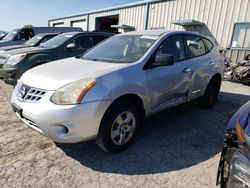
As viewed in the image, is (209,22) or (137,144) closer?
(137,144)

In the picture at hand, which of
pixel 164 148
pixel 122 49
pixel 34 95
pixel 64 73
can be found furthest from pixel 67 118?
pixel 122 49

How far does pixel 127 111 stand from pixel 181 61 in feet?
5.20

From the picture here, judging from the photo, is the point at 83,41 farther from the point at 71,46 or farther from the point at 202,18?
the point at 202,18

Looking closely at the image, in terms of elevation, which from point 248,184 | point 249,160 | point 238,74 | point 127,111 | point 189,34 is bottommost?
point 238,74

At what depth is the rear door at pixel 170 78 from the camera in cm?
362

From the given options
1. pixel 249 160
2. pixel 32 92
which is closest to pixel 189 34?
pixel 32 92

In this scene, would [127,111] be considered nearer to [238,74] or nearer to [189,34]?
[189,34]

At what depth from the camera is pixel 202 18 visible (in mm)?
12508

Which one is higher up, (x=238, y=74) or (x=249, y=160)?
(x=249, y=160)

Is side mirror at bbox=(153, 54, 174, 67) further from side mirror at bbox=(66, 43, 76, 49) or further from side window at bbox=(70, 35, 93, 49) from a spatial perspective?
side window at bbox=(70, 35, 93, 49)

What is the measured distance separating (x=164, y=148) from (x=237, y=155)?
1.92 metres

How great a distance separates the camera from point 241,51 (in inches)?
438

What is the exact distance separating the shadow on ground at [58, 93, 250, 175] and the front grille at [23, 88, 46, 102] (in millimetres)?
881

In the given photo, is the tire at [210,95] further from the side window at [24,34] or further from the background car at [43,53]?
the side window at [24,34]
